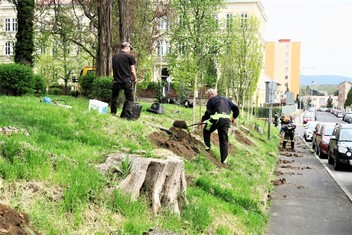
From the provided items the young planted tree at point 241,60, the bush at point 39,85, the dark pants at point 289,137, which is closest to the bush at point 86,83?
the bush at point 39,85

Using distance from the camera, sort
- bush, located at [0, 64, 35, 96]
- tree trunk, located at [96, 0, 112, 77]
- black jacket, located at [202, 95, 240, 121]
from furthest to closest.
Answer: tree trunk, located at [96, 0, 112, 77], bush, located at [0, 64, 35, 96], black jacket, located at [202, 95, 240, 121]

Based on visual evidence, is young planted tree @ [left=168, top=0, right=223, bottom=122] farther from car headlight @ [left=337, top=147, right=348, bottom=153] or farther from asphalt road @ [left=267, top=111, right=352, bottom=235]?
car headlight @ [left=337, top=147, right=348, bottom=153]

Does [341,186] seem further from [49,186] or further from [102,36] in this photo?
[102,36]

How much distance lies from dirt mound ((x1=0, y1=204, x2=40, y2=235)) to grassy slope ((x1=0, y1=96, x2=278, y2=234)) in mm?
172

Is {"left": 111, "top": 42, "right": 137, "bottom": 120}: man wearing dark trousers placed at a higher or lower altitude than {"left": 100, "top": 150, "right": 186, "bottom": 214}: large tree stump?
higher

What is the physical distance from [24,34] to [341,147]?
1164 cm

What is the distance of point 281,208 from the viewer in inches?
429

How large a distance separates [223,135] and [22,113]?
14.9 ft

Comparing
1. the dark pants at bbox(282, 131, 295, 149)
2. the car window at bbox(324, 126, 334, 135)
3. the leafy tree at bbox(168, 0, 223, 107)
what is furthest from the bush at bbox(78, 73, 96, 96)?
the dark pants at bbox(282, 131, 295, 149)

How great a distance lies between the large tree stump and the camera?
6398 millimetres

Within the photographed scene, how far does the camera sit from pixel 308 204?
1141 cm

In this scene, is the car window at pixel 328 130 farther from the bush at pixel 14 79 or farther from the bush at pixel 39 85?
the bush at pixel 14 79

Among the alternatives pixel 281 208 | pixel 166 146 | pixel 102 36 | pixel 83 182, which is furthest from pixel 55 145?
pixel 102 36

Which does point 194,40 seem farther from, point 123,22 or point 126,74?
point 126,74
